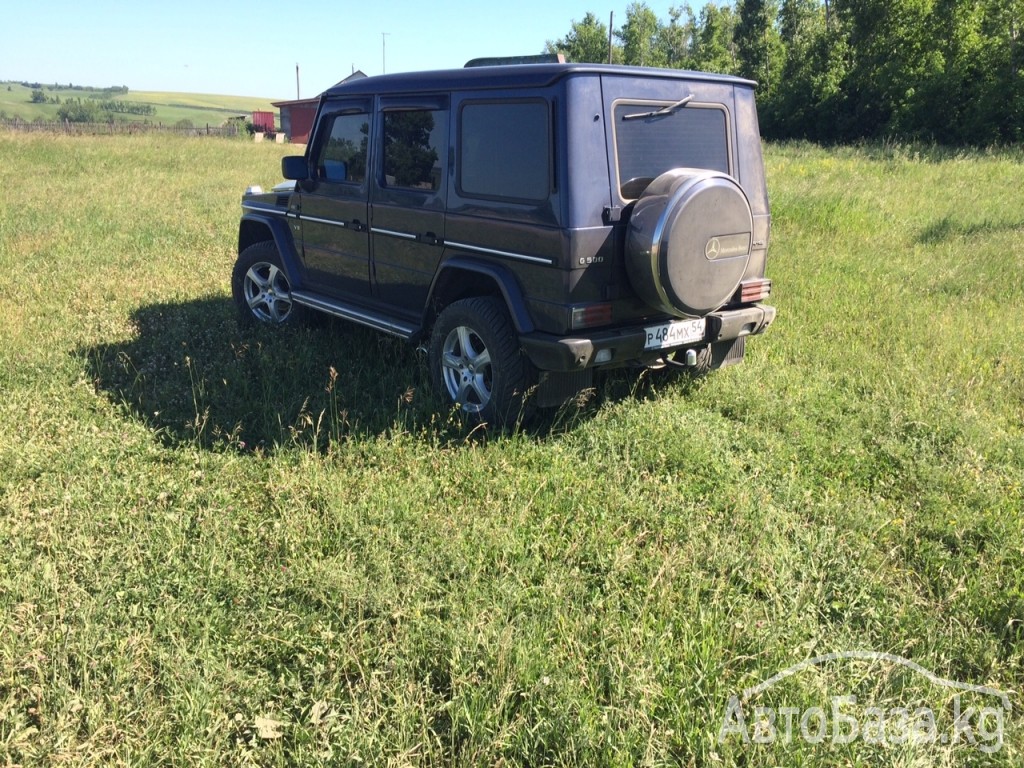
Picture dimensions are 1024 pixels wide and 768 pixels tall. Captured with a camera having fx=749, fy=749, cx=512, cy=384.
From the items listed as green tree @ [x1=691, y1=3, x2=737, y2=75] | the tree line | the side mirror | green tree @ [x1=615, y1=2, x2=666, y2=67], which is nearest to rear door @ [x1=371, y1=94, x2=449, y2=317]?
the side mirror

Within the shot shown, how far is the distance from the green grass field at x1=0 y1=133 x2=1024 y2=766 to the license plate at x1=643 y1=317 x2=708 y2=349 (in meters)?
0.52

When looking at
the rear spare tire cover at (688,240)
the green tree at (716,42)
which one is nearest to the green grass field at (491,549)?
the rear spare tire cover at (688,240)

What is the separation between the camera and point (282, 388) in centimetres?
511

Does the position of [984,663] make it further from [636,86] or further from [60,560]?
[60,560]

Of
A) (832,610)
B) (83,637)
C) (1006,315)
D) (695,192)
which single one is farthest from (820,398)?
(83,637)

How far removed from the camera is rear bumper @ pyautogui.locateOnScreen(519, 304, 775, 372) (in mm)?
4035

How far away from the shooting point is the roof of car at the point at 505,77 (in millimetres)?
3986

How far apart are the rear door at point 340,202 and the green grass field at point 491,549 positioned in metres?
0.61

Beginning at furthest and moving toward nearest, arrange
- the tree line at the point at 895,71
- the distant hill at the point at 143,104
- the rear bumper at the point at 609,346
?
the distant hill at the point at 143,104 < the tree line at the point at 895,71 < the rear bumper at the point at 609,346

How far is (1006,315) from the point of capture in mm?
6457

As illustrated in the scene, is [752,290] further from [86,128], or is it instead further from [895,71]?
[86,128]

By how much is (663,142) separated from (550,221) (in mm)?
873

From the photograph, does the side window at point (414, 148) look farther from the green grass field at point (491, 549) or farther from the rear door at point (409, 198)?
the green grass field at point (491, 549)

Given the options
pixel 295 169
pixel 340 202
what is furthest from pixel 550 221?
pixel 295 169
